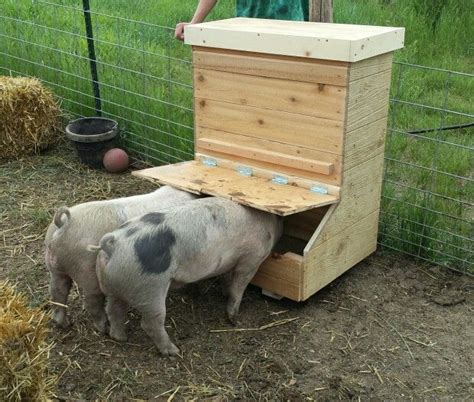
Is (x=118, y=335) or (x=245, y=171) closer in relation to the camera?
(x=118, y=335)

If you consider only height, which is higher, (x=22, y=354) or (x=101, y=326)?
(x=22, y=354)

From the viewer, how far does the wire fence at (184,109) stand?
4.52 meters

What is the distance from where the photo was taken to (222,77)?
4.10 meters

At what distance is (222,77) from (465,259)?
1955mm

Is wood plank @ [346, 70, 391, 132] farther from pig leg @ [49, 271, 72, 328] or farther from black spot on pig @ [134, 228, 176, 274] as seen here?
pig leg @ [49, 271, 72, 328]

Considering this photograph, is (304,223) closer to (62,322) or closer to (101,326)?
(101,326)

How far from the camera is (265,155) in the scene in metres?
4.03

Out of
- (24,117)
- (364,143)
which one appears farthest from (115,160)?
(364,143)

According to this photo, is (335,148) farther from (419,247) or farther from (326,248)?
(419,247)

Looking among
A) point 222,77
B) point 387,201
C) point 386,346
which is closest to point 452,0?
point 387,201

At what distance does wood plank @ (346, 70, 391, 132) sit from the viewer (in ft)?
12.1

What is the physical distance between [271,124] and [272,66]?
13.6 inches

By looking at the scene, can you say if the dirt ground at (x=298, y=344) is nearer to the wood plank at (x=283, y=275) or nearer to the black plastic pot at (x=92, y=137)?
the wood plank at (x=283, y=275)

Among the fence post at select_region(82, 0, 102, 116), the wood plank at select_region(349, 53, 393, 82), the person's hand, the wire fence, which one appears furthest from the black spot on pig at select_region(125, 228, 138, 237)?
the fence post at select_region(82, 0, 102, 116)
